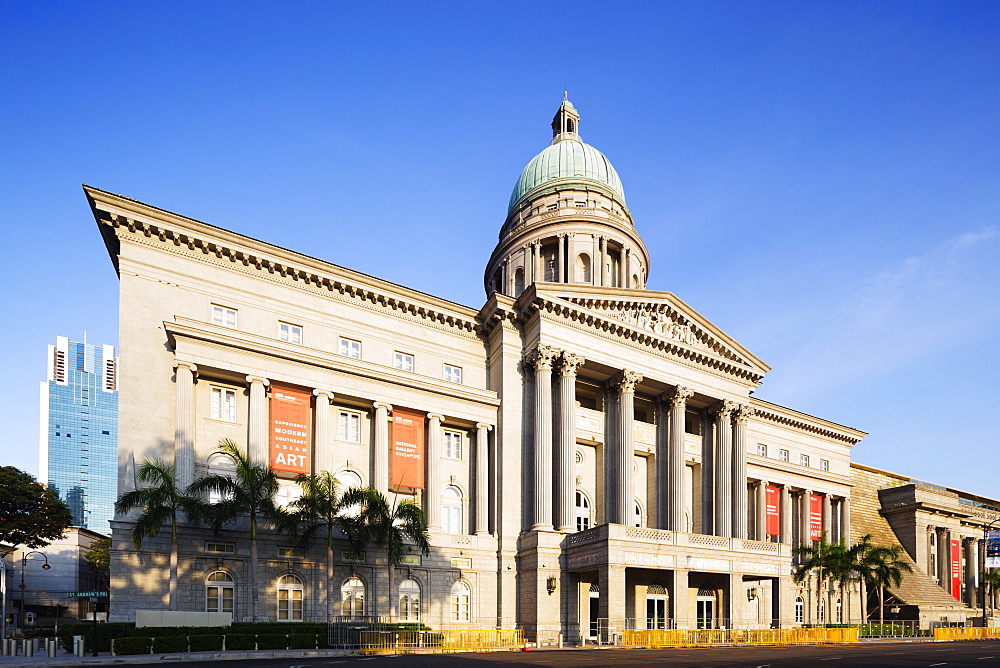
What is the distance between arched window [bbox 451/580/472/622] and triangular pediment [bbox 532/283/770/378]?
18.5m

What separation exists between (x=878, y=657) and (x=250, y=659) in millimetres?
27169

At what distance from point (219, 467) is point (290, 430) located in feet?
13.5

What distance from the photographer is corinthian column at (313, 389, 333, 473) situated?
42.5 m

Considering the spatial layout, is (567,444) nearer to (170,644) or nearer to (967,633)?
(170,644)

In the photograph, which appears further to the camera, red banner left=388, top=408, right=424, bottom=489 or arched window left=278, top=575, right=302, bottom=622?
red banner left=388, top=408, right=424, bottom=489

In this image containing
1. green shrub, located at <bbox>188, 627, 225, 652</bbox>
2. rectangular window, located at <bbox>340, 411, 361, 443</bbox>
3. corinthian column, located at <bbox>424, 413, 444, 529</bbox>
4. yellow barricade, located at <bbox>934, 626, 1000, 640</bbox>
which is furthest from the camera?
yellow barricade, located at <bbox>934, 626, 1000, 640</bbox>

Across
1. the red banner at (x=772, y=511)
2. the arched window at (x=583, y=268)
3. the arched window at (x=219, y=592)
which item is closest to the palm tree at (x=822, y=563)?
the red banner at (x=772, y=511)

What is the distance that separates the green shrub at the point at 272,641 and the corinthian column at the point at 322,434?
9.86m

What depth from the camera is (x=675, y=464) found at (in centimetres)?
5372

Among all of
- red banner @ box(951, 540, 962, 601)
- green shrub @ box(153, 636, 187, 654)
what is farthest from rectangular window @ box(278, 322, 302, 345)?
red banner @ box(951, 540, 962, 601)

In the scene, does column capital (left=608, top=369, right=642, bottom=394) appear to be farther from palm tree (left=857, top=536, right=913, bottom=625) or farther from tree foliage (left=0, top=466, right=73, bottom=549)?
tree foliage (left=0, top=466, right=73, bottom=549)

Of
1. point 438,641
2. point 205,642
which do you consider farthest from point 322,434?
point 438,641

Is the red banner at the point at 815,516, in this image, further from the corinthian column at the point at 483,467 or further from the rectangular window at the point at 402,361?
the rectangular window at the point at 402,361

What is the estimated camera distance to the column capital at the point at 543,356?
48.3 meters
